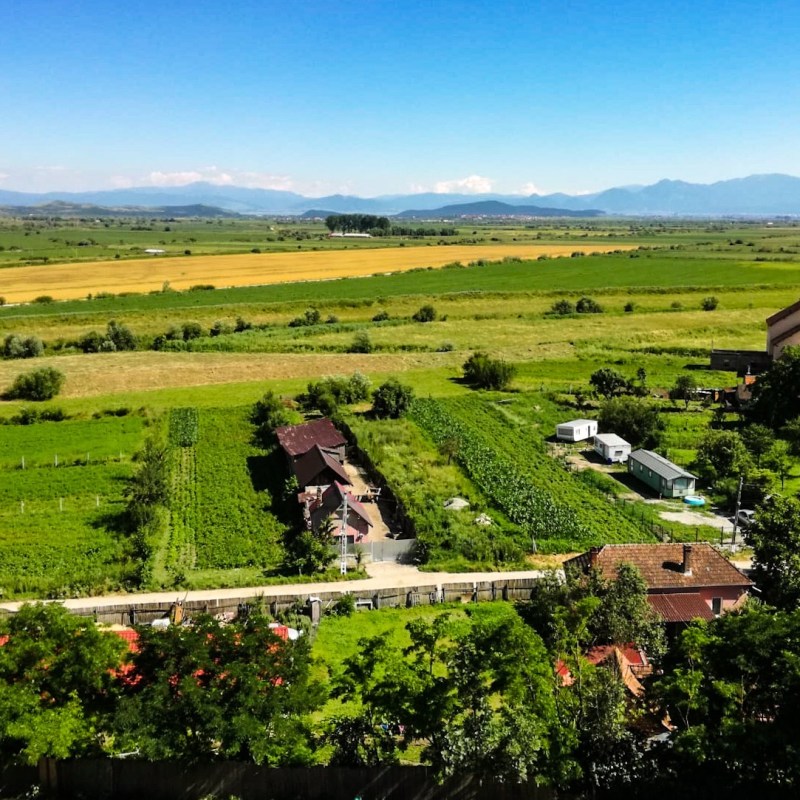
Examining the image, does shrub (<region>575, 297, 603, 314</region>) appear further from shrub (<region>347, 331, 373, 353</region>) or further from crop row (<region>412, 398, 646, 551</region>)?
crop row (<region>412, 398, 646, 551</region>)

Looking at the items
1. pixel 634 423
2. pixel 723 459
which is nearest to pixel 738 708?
pixel 723 459

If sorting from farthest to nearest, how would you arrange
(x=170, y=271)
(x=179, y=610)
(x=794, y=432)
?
(x=170, y=271) → (x=794, y=432) → (x=179, y=610)

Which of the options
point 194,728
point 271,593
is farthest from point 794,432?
point 194,728

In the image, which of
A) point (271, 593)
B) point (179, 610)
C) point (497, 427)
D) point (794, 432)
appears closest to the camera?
point (179, 610)

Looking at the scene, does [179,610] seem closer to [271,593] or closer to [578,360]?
[271,593]

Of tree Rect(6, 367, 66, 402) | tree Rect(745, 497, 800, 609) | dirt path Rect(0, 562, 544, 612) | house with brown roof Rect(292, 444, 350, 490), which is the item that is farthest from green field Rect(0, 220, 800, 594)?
tree Rect(745, 497, 800, 609)

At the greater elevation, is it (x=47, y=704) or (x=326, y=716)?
(x=47, y=704)

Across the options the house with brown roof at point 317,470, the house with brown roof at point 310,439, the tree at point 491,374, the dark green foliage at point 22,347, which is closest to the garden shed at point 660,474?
the house with brown roof at point 317,470
